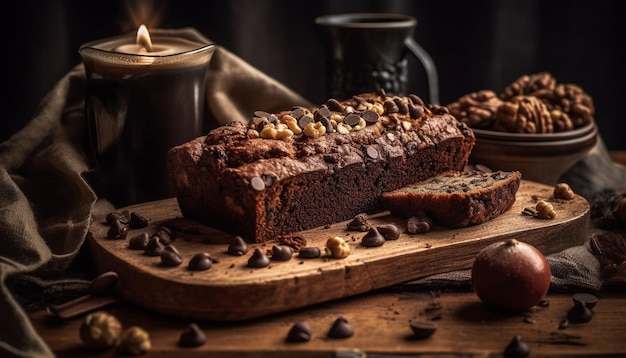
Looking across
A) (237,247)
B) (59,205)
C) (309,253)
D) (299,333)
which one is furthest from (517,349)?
(59,205)

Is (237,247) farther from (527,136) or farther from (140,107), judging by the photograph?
(527,136)

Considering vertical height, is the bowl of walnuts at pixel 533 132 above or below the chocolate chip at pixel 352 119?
below

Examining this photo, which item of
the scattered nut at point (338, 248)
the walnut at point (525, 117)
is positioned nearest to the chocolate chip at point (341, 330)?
the scattered nut at point (338, 248)

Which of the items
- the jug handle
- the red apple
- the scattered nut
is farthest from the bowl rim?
the scattered nut

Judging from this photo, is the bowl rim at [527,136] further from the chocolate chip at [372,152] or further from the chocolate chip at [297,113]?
the chocolate chip at [297,113]

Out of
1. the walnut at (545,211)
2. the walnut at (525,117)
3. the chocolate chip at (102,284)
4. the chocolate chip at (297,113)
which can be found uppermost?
the chocolate chip at (297,113)

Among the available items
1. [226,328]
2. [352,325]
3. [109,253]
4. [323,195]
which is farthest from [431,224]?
[109,253]

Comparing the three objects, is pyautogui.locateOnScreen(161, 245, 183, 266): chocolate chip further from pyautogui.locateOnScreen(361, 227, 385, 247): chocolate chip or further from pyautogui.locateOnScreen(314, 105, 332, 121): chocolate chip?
pyautogui.locateOnScreen(314, 105, 332, 121): chocolate chip

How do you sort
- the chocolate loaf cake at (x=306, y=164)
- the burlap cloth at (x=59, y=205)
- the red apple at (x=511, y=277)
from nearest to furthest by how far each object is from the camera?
1. the red apple at (x=511, y=277)
2. the burlap cloth at (x=59, y=205)
3. the chocolate loaf cake at (x=306, y=164)

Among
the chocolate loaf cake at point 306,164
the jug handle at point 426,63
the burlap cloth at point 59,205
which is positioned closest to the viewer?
the burlap cloth at point 59,205
